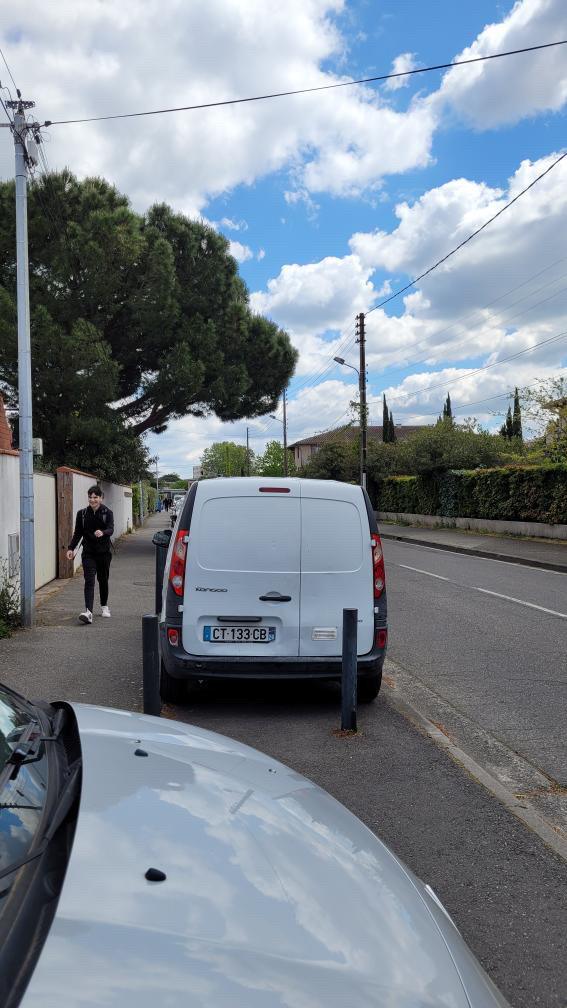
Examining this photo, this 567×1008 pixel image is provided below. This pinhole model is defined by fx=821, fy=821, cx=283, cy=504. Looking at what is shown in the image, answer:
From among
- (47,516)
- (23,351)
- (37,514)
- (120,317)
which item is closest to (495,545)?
(120,317)

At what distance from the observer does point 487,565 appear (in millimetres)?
19359

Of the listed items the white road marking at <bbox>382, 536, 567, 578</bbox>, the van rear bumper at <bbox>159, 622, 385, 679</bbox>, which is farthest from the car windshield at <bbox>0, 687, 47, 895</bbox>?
the white road marking at <bbox>382, 536, 567, 578</bbox>

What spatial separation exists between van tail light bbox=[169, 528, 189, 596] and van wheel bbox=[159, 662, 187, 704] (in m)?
0.68

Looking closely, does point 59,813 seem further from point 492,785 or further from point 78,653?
point 78,653

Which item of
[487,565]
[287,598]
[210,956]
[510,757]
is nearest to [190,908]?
[210,956]

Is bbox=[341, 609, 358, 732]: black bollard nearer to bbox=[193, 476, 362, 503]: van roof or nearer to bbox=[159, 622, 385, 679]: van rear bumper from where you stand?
bbox=[159, 622, 385, 679]: van rear bumper

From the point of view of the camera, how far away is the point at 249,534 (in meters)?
6.18

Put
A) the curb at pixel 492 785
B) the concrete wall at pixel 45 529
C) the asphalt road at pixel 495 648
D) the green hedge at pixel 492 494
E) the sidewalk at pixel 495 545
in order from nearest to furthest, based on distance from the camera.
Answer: the curb at pixel 492 785
the asphalt road at pixel 495 648
the concrete wall at pixel 45 529
the sidewalk at pixel 495 545
the green hedge at pixel 492 494

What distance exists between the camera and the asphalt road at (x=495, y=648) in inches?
234

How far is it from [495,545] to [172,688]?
767 inches

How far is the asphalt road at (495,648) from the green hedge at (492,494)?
8.57 m

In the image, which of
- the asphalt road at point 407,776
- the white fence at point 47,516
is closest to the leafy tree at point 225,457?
the white fence at point 47,516

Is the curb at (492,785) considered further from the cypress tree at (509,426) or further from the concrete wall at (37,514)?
the cypress tree at (509,426)

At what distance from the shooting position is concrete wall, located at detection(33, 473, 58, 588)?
1418cm
